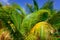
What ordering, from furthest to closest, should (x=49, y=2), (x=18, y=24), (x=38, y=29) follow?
1. (x=49, y=2)
2. (x=18, y=24)
3. (x=38, y=29)

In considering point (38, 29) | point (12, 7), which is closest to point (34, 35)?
point (38, 29)

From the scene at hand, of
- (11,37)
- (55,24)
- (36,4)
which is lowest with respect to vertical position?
(11,37)

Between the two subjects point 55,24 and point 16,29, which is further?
point 55,24

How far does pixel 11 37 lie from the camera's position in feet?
44.7

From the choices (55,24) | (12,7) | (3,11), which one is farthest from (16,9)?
(55,24)

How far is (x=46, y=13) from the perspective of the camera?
15148 mm

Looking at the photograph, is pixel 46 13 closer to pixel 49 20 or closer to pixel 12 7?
pixel 49 20

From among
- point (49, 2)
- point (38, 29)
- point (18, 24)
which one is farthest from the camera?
point (49, 2)

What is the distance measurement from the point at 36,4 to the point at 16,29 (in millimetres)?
4386

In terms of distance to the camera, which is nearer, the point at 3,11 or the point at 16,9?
the point at 3,11

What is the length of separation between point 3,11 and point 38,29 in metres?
2.08

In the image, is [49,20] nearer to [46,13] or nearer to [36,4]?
[46,13]

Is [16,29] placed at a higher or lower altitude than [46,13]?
lower

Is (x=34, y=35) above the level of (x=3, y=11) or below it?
below
